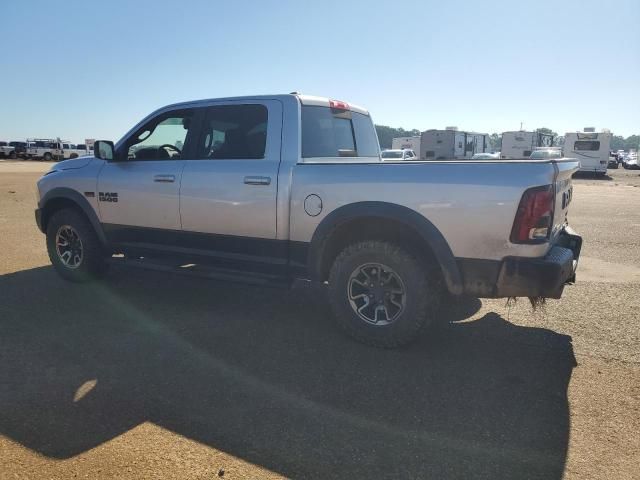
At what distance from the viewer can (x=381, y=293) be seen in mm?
3908

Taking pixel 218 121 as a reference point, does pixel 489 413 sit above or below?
below

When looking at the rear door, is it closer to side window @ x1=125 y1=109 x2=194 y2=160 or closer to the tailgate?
side window @ x1=125 y1=109 x2=194 y2=160

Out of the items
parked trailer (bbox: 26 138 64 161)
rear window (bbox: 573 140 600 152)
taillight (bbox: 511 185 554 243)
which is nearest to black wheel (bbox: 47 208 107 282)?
taillight (bbox: 511 185 554 243)

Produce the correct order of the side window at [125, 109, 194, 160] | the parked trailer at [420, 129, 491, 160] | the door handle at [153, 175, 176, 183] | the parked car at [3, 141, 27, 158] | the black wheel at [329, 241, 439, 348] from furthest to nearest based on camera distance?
the parked car at [3, 141, 27, 158], the parked trailer at [420, 129, 491, 160], the side window at [125, 109, 194, 160], the door handle at [153, 175, 176, 183], the black wheel at [329, 241, 439, 348]

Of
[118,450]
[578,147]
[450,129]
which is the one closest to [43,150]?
[450,129]

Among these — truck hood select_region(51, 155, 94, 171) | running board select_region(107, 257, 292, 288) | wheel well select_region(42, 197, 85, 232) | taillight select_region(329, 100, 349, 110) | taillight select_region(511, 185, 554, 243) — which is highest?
taillight select_region(329, 100, 349, 110)

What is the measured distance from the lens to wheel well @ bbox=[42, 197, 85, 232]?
18.4 feet

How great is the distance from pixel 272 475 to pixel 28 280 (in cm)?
471

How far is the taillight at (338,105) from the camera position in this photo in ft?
16.1

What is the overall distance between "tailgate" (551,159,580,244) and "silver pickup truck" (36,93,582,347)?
0.9 inches

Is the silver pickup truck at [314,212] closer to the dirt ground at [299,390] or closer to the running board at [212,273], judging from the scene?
the running board at [212,273]

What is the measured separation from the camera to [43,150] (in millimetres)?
47938

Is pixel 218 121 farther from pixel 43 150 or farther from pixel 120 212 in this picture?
pixel 43 150

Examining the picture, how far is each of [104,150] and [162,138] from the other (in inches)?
24.2
